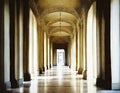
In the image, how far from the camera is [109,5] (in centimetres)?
1201

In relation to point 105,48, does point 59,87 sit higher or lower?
lower

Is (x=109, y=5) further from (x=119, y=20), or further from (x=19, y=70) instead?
(x=19, y=70)

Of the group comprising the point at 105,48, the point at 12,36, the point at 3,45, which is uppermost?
the point at 12,36

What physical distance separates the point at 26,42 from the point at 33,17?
6605 mm

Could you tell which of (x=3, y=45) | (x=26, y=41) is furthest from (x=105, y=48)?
(x=26, y=41)

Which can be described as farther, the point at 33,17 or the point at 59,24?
the point at 59,24

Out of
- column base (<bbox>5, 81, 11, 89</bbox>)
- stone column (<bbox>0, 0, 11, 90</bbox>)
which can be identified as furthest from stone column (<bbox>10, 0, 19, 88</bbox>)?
stone column (<bbox>0, 0, 11, 90</bbox>)

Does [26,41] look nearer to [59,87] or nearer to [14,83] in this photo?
[14,83]

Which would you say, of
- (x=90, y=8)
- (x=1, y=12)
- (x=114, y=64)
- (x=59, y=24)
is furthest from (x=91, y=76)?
(x=59, y=24)

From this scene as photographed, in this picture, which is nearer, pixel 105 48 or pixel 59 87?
pixel 105 48

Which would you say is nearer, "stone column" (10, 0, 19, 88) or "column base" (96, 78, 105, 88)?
"column base" (96, 78, 105, 88)

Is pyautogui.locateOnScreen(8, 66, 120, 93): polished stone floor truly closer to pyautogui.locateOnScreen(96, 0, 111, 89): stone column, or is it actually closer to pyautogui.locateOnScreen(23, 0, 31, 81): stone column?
pyautogui.locateOnScreen(96, 0, 111, 89): stone column

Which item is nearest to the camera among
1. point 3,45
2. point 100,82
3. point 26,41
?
point 3,45

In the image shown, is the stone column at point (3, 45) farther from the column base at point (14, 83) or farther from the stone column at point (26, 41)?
the stone column at point (26, 41)
